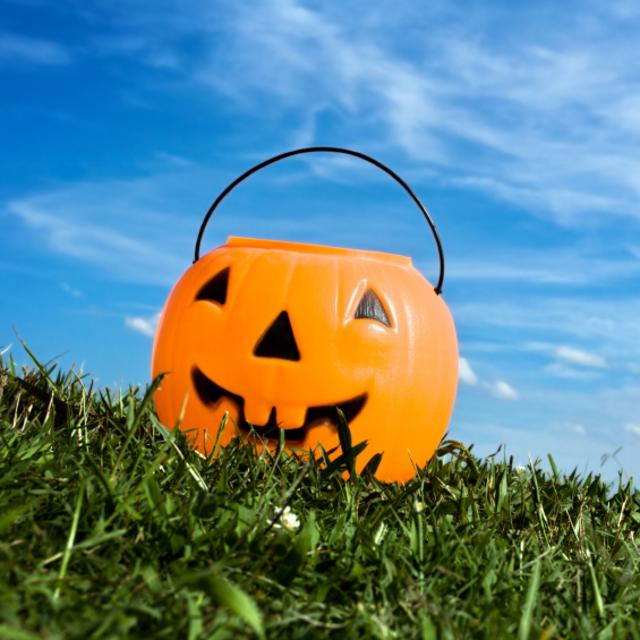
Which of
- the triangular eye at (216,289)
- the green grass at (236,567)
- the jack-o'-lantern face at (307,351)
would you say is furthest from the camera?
the triangular eye at (216,289)

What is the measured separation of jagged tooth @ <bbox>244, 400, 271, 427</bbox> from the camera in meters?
3.76

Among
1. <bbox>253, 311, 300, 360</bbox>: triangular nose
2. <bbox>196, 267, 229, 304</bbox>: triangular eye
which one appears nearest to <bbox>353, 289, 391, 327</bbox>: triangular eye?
<bbox>253, 311, 300, 360</bbox>: triangular nose

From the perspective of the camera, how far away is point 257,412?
377 cm

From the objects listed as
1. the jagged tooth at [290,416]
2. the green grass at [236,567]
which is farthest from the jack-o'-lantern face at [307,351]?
the green grass at [236,567]

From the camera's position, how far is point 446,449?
14.5ft

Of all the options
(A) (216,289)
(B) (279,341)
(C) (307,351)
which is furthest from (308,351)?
(A) (216,289)

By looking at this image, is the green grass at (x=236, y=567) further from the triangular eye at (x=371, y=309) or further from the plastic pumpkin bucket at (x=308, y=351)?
the triangular eye at (x=371, y=309)

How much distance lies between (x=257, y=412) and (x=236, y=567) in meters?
1.66

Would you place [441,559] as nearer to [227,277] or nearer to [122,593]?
[122,593]

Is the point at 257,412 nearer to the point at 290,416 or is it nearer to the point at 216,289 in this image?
the point at 290,416

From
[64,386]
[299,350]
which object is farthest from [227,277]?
[64,386]

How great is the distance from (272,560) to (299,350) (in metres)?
1.62

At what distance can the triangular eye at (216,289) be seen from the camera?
3.95m

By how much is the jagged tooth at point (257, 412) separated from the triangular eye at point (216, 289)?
→ 0.51 metres
